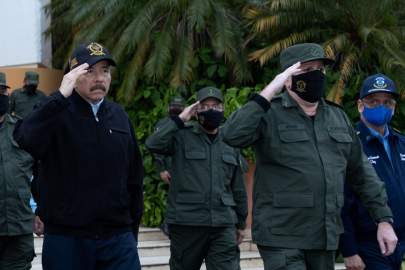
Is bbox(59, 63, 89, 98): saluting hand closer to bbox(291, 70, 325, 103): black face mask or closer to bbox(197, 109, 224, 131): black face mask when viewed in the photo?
bbox(291, 70, 325, 103): black face mask

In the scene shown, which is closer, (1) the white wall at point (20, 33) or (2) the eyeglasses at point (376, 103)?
(2) the eyeglasses at point (376, 103)

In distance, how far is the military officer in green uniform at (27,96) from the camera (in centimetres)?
1282

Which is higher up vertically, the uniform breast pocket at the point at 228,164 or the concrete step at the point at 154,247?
the uniform breast pocket at the point at 228,164

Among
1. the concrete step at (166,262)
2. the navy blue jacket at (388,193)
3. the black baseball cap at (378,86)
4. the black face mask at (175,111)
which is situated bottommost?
the concrete step at (166,262)

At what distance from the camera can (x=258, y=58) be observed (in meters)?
12.9

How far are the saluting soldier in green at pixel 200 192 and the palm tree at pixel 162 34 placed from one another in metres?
4.98

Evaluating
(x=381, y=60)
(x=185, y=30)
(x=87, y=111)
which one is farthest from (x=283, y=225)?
(x=185, y=30)

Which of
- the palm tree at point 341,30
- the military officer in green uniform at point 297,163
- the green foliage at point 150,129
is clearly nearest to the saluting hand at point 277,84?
the military officer in green uniform at point 297,163

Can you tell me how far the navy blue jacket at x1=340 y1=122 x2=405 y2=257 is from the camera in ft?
18.6

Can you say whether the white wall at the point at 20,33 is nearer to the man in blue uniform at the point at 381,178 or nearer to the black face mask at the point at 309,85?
the man in blue uniform at the point at 381,178

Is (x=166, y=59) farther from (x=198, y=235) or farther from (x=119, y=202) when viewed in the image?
(x=119, y=202)

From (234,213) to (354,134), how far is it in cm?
259

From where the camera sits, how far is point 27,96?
43.0 feet

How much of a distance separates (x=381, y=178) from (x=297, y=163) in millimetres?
1122
